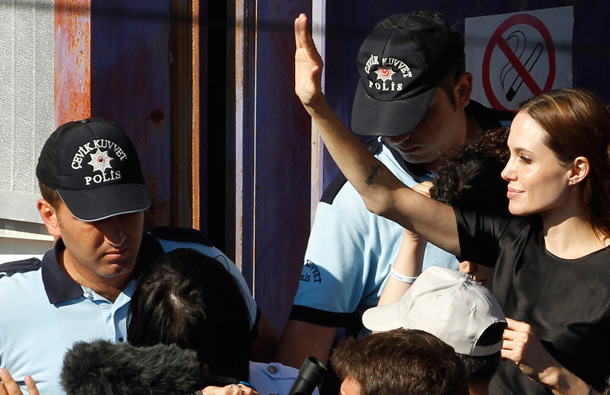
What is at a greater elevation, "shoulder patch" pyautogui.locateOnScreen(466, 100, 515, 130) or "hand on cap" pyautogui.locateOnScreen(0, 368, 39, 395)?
"shoulder patch" pyautogui.locateOnScreen(466, 100, 515, 130)

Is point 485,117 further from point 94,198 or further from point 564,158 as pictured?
point 94,198

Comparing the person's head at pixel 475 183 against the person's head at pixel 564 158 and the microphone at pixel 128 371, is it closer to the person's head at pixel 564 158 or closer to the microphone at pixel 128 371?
the person's head at pixel 564 158

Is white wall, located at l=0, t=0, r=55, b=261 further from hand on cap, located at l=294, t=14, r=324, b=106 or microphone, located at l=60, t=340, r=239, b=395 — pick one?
microphone, located at l=60, t=340, r=239, b=395

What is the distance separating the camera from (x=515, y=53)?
4.20 metres

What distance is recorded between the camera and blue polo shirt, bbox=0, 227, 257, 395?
2.40 meters

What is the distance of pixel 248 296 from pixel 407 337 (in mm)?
958

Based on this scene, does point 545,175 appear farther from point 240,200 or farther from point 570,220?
point 240,200

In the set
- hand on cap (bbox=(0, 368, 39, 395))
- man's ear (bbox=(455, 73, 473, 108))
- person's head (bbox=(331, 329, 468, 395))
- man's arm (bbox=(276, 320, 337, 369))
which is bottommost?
man's arm (bbox=(276, 320, 337, 369))

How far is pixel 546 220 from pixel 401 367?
2.80 ft

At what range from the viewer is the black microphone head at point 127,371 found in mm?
1839

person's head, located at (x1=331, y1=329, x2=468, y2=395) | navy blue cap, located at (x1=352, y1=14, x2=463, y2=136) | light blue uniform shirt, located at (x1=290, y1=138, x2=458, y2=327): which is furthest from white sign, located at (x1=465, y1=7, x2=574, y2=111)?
person's head, located at (x1=331, y1=329, x2=468, y2=395)

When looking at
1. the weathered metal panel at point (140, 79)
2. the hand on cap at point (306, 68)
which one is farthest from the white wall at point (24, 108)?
the hand on cap at point (306, 68)

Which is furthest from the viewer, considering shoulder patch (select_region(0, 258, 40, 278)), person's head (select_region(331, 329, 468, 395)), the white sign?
the white sign

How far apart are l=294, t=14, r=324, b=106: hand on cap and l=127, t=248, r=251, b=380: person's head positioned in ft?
1.71
